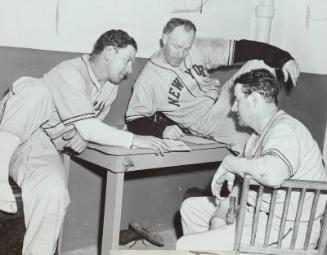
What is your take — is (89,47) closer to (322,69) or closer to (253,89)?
(253,89)

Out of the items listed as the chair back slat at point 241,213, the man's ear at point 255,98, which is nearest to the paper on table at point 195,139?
the man's ear at point 255,98

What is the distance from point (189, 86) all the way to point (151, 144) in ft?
2.49

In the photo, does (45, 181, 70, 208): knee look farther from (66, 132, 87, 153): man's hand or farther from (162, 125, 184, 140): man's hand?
(162, 125, 184, 140): man's hand

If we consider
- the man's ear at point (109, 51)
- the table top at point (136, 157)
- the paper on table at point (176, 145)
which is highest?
the man's ear at point (109, 51)

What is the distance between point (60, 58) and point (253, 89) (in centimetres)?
128

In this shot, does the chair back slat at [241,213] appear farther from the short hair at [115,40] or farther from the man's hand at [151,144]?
the short hair at [115,40]

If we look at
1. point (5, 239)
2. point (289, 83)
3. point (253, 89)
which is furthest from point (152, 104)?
point (289, 83)

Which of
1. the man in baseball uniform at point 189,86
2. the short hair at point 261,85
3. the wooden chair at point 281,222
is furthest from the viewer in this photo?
the man in baseball uniform at point 189,86

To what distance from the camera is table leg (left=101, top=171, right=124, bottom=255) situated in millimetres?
2549

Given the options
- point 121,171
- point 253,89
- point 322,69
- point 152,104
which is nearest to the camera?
point 253,89

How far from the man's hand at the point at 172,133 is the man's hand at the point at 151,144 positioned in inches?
12.4

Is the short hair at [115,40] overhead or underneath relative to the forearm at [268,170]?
overhead

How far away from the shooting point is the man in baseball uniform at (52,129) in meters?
2.37

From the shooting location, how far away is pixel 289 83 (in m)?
4.35
